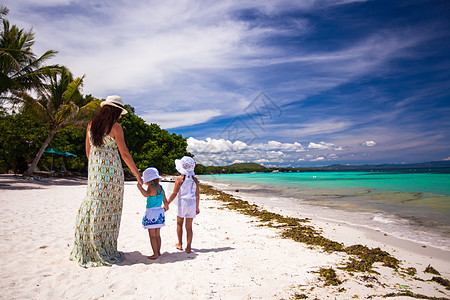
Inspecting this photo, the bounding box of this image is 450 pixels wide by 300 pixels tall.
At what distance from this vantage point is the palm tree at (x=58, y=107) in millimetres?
19156

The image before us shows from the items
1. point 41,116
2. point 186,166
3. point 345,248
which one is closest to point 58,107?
point 41,116

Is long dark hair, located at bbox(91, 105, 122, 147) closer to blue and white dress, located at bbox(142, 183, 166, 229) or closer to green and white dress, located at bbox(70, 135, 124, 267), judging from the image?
green and white dress, located at bbox(70, 135, 124, 267)

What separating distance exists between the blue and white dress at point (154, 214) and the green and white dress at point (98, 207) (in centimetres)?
54

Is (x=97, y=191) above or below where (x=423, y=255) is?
above

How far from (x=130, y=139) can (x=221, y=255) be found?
27.7m

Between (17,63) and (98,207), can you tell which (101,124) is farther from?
(17,63)

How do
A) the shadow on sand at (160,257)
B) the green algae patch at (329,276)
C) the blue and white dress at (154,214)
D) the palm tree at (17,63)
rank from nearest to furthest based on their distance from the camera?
the green algae patch at (329,276)
the shadow on sand at (160,257)
the blue and white dress at (154,214)
the palm tree at (17,63)

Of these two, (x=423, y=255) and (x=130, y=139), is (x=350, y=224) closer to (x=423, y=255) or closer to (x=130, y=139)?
(x=423, y=255)

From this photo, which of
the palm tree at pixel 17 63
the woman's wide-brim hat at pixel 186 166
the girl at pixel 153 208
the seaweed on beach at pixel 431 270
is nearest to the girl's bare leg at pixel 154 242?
the girl at pixel 153 208

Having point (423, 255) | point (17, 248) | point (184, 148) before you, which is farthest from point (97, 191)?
point (184, 148)

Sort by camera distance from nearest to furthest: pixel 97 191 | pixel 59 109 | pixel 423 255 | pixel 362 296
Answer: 1. pixel 362 296
2. pixel 97 191
3. pixel 423 255
4. pixel 59 109

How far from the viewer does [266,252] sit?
4688 mm

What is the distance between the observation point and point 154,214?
4.08m

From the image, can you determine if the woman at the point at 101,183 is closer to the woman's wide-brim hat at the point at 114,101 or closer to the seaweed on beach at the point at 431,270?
the woman's wide-brim hat at the point at 114,101
